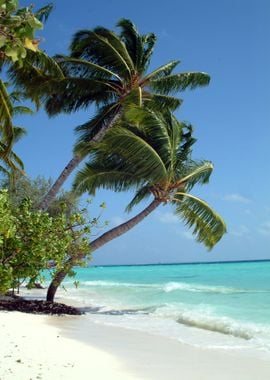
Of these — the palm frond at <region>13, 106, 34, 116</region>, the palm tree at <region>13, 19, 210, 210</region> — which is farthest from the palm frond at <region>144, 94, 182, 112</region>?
the palm frond at <region>13, 106, 34, 116</region>

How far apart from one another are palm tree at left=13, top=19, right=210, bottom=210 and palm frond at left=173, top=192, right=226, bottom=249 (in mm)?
3399

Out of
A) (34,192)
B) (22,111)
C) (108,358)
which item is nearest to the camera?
(108,358)

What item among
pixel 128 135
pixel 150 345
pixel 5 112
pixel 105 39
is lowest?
pixel 150 345

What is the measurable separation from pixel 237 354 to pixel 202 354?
0.68 metres

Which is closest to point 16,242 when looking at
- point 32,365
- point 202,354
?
point 32,365

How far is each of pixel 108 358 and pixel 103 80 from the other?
10.9m

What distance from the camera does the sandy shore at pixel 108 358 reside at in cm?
639

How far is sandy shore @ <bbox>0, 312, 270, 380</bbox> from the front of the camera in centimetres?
639

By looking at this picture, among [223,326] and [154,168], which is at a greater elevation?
[154,168]

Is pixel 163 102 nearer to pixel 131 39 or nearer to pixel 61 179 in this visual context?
pixel 131 39

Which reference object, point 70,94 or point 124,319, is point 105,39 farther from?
point 124,319

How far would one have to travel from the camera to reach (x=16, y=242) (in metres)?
5.27

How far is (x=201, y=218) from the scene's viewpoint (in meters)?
16.9

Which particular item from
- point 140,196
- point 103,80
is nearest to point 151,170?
point 140,196
